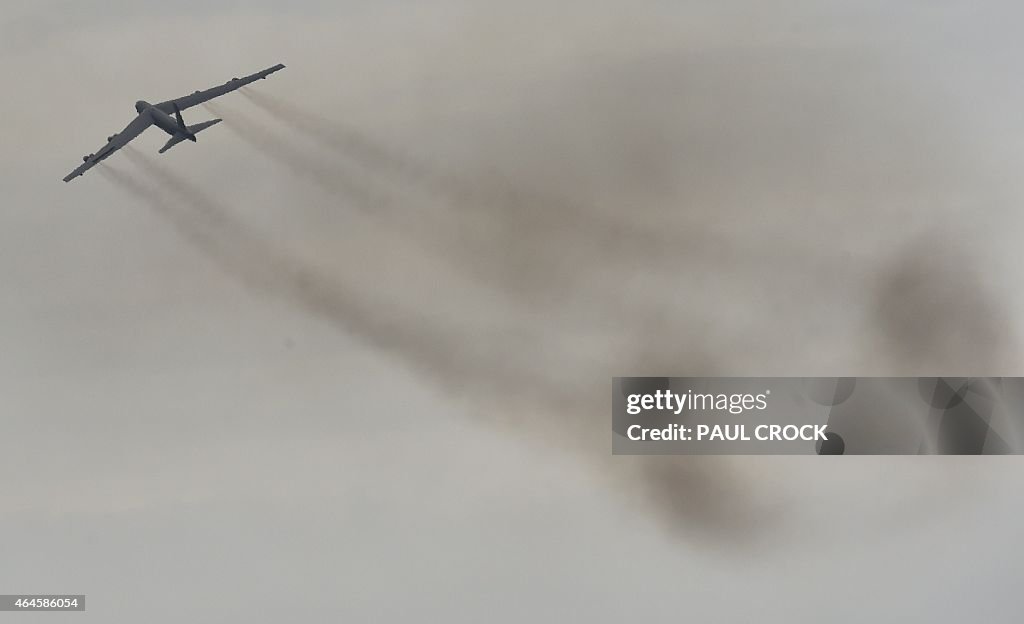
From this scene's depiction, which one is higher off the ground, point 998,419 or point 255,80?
point 255,80

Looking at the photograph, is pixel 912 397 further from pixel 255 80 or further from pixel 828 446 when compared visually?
pixel 255 80

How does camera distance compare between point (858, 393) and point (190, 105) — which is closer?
point (190, 105)

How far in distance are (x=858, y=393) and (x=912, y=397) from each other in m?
3.61

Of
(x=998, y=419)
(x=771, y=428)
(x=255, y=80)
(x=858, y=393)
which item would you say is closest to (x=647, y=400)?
(x=771, y=428)

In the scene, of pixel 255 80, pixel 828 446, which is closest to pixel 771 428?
pixel 828 446

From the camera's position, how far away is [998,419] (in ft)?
371

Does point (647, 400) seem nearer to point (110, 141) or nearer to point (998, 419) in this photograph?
point (998, 419)

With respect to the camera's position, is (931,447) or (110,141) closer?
(110,141)

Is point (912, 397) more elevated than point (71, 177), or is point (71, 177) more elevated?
point (71, 177)

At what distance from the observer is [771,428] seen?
362ft

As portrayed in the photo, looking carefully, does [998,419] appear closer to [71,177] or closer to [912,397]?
[912,397]

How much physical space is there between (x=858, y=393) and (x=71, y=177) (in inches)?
2043

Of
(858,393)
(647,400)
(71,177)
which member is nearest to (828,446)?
(858,393)

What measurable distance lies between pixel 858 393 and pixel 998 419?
9011 mm
